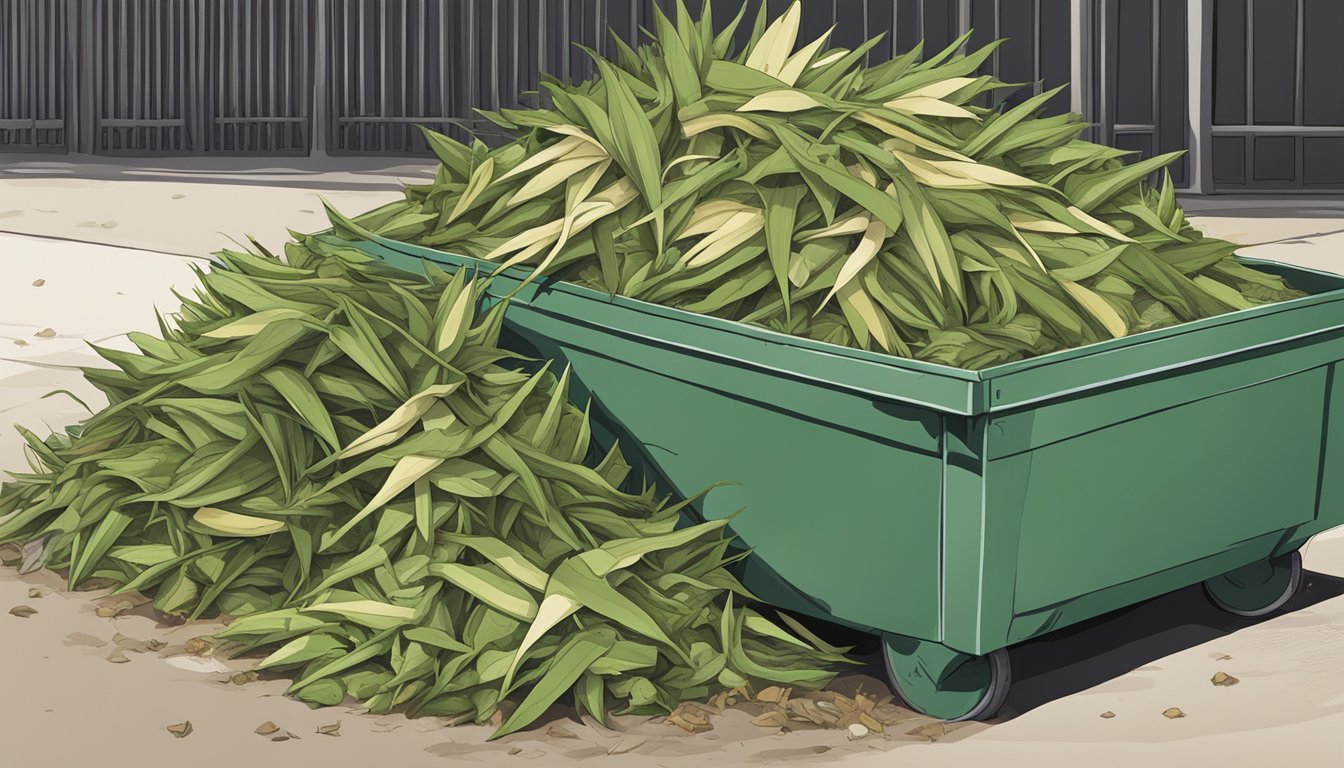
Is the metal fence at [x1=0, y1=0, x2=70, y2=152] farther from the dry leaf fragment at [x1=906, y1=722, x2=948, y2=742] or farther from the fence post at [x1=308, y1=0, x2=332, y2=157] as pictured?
the dry leaf fragment at [x1=906, y1=722, x2=948, y2=742]

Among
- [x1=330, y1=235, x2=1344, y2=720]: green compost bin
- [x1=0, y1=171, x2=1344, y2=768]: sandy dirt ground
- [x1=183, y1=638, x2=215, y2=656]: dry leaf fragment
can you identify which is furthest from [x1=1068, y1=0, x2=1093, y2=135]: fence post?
[x1=183, y1=638, x2=215, y2=656]: dry leaf fragment

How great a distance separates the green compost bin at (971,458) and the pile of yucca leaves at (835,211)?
20 cm

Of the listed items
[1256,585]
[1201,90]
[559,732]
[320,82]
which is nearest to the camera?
[559,732]

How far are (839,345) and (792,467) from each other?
0.28m

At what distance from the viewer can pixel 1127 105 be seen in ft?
37.5

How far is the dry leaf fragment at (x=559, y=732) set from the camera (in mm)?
3309

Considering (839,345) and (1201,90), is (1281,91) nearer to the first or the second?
(1201,90)

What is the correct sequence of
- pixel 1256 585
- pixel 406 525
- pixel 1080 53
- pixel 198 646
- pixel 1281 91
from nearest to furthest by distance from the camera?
pixel 406 525, pixel 198 646, pixel 1256 585, pixel 1080 53, pixel 1281 91

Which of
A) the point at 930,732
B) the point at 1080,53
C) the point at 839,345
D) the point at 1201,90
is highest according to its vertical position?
the point at 1080,53

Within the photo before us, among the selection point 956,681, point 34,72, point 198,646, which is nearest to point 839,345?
point 956,681

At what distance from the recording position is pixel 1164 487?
3.49m

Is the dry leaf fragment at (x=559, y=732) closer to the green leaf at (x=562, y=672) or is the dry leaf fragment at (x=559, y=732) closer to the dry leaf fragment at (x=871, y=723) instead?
the green leaf at (x=562, y=672)

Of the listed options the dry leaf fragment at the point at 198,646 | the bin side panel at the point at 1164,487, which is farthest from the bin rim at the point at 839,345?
the dry leaf fragment at the point at 198,646

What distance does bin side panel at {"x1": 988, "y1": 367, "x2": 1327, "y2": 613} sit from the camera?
3.27m
